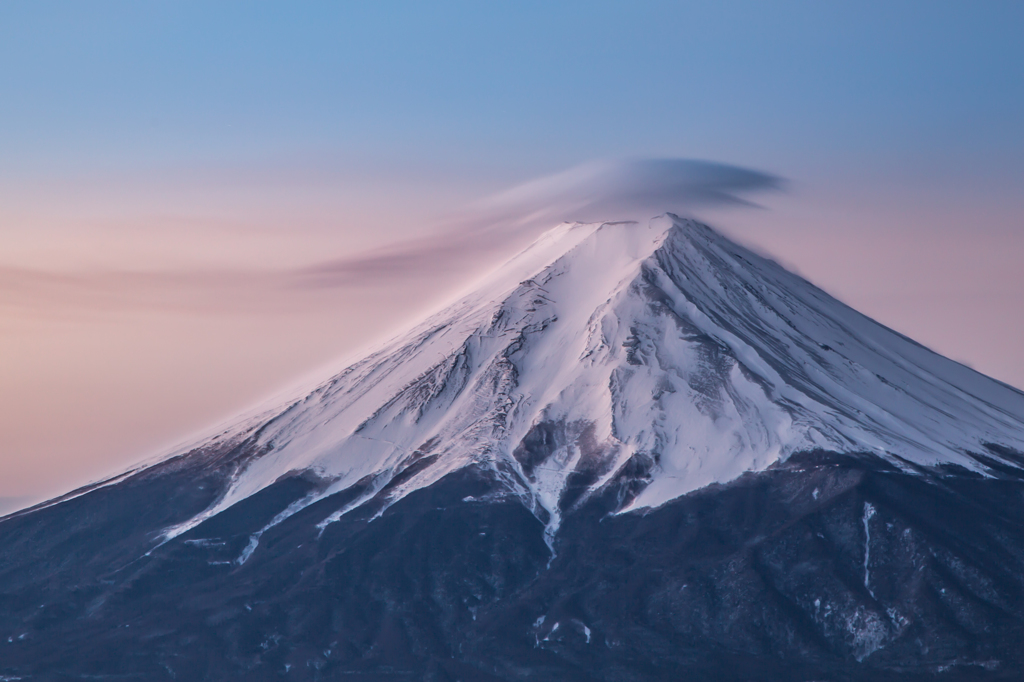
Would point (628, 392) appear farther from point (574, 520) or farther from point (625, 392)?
point (574, 520)

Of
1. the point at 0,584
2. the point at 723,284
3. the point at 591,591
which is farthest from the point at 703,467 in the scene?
the point at 0,584

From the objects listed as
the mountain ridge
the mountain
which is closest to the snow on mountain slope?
the mountain ridge

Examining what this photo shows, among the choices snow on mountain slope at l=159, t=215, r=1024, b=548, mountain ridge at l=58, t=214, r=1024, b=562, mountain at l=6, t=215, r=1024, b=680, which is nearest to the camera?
mountain at l=6, t=215, r=1024, b=680

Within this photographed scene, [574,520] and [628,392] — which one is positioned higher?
[628,392]

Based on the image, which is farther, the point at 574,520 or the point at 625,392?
the point at 625,392

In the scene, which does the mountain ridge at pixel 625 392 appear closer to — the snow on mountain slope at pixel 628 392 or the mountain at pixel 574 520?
the snow on mountain slope at pixel 628 392

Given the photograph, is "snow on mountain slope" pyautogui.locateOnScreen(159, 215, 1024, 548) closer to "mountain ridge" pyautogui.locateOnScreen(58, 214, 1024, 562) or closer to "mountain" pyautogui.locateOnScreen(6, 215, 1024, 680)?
"mountain ridge" pyautogui.locateOnScreen(58, 214, 1024, 562)

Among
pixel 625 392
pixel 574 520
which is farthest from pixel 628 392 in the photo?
pixel 574 520
